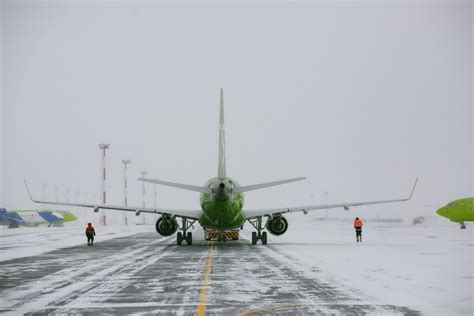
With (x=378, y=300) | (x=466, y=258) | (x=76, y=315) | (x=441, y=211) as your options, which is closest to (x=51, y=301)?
(x=76, y=315)

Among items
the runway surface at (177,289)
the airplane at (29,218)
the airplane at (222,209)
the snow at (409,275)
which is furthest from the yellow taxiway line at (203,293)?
the airplane at (29,218)

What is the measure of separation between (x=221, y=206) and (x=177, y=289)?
17.8m

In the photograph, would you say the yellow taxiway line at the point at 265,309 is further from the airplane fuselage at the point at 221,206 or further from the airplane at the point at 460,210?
the airplane at the point at 460,210

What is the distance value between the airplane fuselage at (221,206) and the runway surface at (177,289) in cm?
785

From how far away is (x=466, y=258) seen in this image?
1067 inches

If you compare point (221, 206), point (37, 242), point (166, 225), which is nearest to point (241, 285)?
point (221, 206)

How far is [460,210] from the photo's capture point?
68.3 m

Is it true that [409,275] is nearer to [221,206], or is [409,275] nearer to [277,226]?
[221,206]

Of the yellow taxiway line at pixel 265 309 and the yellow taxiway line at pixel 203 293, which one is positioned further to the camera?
the yellow taxiway line at pixel 203 293

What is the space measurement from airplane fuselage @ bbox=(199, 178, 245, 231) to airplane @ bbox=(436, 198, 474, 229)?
132 ft

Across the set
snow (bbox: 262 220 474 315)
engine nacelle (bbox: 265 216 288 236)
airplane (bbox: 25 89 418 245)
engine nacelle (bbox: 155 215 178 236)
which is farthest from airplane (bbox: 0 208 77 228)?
snow (bbox: 262 220 474 315)

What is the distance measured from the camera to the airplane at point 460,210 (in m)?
67.5

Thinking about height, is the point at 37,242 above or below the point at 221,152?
below

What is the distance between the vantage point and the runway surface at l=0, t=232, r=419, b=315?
43.0 ft
